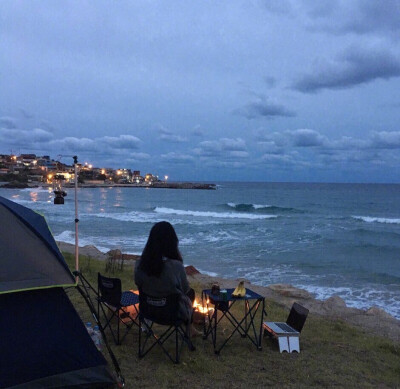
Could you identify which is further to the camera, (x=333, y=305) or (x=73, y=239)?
(x=73, y=239)

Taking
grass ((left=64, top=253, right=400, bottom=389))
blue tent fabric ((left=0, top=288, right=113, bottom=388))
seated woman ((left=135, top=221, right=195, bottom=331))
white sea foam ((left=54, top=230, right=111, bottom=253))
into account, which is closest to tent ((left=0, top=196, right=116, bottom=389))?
blue tent fabric ((left=0, top=288, right=113, bottom=388))

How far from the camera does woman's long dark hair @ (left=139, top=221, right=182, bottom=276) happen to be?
13.9 feet

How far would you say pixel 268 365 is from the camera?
476cm

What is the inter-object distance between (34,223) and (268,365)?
3186 millimetres

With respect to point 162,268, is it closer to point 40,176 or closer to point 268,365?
point 268,365

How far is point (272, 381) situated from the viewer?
4.34 meters

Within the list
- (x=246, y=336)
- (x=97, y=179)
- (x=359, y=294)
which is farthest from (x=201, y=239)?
(x=97, y=179)

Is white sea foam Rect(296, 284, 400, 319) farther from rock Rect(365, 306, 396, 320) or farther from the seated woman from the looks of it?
the seated woman

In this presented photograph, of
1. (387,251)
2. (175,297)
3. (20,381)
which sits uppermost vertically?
(175,297)

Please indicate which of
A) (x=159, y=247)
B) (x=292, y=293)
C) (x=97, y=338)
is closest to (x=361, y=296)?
(x=292, y=293)

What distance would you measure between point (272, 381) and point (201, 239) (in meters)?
19.1

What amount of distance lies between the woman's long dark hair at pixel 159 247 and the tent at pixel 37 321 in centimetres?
83

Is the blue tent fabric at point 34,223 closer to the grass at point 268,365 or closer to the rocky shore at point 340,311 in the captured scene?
the grass at point 268,365

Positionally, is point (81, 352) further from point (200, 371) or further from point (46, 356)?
point (200, 371)
